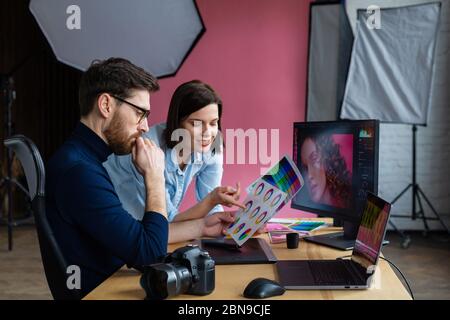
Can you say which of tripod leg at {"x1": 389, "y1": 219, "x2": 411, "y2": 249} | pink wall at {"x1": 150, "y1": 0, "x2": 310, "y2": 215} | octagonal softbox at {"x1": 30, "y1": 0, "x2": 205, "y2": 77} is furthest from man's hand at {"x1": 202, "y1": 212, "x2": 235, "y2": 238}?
tripod leg at {"x1": 389, "y1": 219, "x2": 411, "y2": 249}

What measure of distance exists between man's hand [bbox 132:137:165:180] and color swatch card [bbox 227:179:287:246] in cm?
33

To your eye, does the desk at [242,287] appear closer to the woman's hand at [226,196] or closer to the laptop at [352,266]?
the laptop at [352,266]

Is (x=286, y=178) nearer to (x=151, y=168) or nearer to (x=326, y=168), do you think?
(x=326, y=168)

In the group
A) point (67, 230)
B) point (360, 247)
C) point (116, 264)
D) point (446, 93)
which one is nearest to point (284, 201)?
point (360, 247)

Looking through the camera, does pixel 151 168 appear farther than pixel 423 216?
No

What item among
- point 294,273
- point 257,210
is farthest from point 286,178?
point 294,273

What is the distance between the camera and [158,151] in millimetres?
1453

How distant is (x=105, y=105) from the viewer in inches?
54.7

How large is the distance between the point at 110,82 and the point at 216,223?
62 centimetres

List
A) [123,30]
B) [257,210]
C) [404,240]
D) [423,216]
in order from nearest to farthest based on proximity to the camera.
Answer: [257,210] < [123,30] < [404,240] < [423,216]

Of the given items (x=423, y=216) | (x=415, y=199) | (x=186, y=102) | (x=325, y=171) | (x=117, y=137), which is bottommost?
(x=423, y=216)

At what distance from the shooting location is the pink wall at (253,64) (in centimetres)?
395

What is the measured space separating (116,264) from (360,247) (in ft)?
2.08

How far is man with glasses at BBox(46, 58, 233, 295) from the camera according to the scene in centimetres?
125
